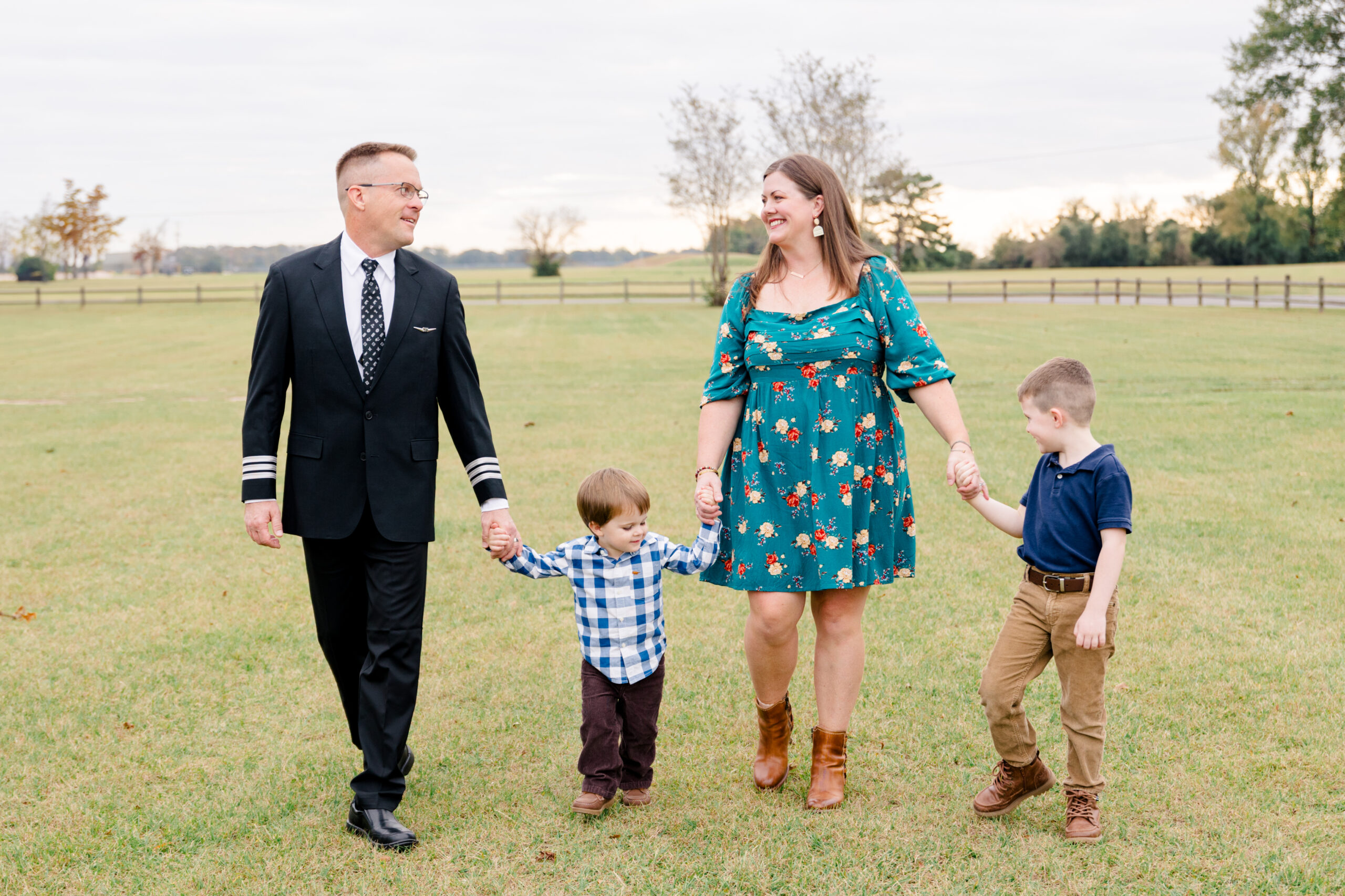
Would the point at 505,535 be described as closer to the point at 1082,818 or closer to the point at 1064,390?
the point at 1064,390

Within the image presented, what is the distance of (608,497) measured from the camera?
11.7 feet

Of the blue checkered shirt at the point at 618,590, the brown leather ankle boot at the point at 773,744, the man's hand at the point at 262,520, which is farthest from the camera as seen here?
the brown leather ankle boot at the point at 773,744

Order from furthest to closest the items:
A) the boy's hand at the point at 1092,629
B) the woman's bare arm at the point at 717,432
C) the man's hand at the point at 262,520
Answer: the woman's bare arm at the point at 717,432 < the man's hand at the point at 262,520 < the boy's hand at the point at 1092,629

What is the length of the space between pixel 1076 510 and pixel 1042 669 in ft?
1.67

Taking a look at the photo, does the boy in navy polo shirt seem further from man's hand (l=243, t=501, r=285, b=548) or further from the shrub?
the shrub

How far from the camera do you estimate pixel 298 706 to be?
15.4 ft

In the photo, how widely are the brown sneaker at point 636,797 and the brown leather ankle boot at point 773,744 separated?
40 cm

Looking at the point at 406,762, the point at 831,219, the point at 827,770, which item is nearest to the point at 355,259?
the point at 831,219

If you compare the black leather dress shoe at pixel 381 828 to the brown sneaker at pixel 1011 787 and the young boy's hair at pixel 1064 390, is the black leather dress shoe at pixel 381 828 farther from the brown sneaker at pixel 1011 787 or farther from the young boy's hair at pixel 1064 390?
the young boy's hair at pixel 1064 390

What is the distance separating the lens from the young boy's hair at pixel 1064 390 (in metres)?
3.30

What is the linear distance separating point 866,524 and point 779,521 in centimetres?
29

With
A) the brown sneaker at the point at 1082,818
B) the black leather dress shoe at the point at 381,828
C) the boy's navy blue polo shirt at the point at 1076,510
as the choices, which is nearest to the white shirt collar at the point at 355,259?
the black leather dress shoe at the point at 381,828

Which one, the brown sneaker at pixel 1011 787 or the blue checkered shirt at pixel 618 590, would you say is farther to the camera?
the blue checkered shirt at pixel 618 590

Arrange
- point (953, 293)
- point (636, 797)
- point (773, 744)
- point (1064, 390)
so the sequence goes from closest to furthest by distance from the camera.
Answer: point (1064, 390)
point (636, 797)
point (773, 744)
point (953, 293)
